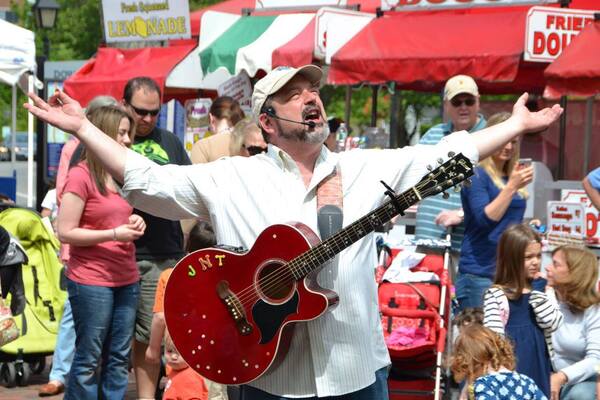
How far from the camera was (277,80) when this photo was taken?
4.38 meters

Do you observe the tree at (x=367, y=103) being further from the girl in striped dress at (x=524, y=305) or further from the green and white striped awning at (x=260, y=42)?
the girl in striped dress at (x=524, y=305)

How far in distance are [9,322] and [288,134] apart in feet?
6.81

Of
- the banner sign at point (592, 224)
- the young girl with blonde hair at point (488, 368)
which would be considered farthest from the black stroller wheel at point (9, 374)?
the banner sign at point (592, 224)

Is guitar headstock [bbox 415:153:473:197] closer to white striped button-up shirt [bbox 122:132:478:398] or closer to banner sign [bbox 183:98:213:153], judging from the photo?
white striped button-up shirt [bbox 122:132:478:398]

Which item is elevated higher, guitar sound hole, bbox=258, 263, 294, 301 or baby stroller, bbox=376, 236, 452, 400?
guitar sound hole, bbox=258, 263, 294, 301

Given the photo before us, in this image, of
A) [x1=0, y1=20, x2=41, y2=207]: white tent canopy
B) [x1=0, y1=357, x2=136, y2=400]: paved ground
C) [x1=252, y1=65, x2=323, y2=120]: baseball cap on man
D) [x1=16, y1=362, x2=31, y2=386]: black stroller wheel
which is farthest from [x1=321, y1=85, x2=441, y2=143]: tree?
[x1=252, y1=65, x2=323, y2=120]: baseball cap on man

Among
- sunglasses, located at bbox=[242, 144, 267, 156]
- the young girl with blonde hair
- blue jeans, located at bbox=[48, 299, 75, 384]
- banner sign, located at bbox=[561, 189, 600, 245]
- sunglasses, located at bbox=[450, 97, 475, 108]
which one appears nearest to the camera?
the young girl with blonde hair

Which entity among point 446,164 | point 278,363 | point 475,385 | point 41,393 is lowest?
point 41,393

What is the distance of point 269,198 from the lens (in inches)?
168

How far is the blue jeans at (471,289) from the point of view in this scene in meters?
7.39

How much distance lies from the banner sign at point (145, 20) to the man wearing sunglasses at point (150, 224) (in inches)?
407

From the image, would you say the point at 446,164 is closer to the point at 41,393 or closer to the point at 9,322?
the point at 9,322

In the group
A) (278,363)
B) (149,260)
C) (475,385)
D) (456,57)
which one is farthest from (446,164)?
(456,57)

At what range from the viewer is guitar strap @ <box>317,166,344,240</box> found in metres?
4.18
